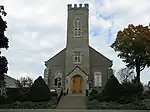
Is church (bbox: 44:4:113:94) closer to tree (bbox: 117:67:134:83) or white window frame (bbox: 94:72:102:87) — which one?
white window frame (bbox: 94:72:102:87)

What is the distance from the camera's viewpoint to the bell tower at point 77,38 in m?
48.5

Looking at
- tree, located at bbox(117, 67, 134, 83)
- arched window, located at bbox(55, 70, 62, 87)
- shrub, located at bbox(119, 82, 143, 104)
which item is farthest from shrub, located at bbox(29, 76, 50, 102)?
tree, located at bbox(117, 67, 134, 83)

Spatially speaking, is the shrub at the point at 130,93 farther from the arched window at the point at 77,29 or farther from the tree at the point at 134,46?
the arched window at the point at 77,29

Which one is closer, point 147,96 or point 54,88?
point 147,96

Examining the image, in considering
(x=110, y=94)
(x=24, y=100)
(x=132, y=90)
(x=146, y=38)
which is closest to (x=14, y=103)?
(x=24, y=100)

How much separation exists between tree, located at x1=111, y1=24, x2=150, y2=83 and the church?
3333 mm

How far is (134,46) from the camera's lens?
4991 cm

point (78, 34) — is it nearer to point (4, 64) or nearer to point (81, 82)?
point (81, 82)

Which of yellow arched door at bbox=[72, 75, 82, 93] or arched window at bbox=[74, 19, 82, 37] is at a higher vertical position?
arched window at bbox=[74, 19, 82, 37]

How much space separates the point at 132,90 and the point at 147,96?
504 cm

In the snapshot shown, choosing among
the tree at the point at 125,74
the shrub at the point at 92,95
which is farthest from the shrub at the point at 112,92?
the tree at the point at 125,74

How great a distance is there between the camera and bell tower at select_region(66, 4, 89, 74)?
159ft

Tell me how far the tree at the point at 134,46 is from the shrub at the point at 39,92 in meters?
16.7

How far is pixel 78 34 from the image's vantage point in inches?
1946
